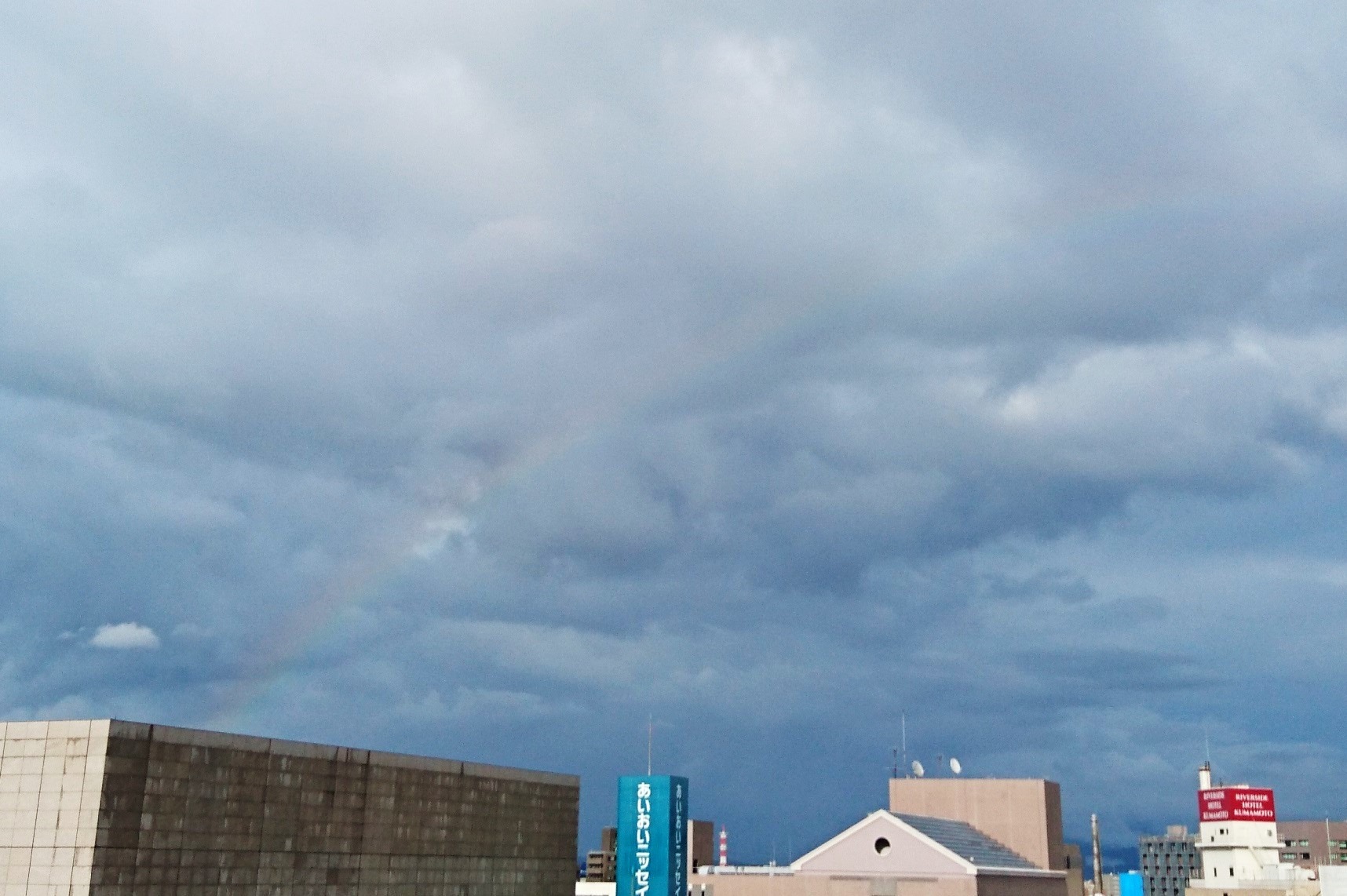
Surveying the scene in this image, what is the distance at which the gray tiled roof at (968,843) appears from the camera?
139 metres

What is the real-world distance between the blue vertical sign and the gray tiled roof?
28.7 m

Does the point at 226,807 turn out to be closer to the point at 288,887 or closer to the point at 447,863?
the point at 288,887

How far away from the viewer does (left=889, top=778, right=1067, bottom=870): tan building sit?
163 meters

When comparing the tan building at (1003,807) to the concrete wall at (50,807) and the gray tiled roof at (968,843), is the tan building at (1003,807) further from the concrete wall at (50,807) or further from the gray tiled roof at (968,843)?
the concrete wall at (50,807)

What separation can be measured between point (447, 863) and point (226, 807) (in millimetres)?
21858

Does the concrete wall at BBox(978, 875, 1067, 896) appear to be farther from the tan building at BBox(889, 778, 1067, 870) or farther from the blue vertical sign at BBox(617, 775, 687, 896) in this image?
the blue vertical sign at BBox(617, 775, 687, 896)

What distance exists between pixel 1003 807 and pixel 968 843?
2086cm

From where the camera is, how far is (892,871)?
133750 millimetres

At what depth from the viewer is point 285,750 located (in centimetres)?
7338

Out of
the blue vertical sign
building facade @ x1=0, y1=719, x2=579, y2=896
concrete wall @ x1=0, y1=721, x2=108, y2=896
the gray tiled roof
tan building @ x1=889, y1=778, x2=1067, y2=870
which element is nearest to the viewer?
concrete wall @ x1=0, y1=721, x2=108, y2=896

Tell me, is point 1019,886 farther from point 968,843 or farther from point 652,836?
point 652,836

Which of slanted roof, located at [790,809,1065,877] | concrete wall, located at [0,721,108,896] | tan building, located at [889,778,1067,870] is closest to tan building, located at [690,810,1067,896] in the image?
slanted roof, located at [790,809,1065,877]

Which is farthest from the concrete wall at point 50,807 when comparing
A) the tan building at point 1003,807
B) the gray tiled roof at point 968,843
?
the tan building at point 1003,807

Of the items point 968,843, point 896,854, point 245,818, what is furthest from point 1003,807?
point 245,818
